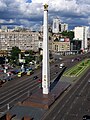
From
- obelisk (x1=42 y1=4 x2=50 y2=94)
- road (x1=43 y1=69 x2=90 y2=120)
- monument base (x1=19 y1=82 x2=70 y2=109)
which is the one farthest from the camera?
obelisk (x1=42 y1=4 x2=50 y2=94)

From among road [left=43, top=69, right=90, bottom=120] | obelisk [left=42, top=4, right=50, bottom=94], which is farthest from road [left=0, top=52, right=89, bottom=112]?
road [left=43, top=69, right=90, bottom=120]

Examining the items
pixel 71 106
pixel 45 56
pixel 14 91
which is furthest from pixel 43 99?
pixel 14 91

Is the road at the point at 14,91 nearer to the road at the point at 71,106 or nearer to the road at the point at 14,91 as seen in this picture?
the road at the point at 14,91

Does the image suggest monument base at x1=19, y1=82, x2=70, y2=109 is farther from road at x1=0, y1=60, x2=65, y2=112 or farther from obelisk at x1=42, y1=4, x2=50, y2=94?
road at x1=0, y1=60, x2=65, y2=112

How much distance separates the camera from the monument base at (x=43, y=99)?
57875 mm

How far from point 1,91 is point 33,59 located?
91.9 metres

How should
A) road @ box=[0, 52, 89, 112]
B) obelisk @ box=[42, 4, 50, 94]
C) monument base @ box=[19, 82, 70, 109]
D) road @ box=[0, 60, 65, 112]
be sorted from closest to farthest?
monument base @ box=[19, 82, 70, 109]
road @ box=[0, 52, 89, 112]
road @ box=[0, 60, 65, 112]
obelisk @ box=[42, 4, 50, 94]

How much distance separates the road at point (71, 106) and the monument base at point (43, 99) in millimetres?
1400

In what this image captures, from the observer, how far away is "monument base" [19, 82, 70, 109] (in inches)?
2279

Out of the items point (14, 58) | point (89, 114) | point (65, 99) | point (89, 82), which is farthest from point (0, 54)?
point (89, 114)

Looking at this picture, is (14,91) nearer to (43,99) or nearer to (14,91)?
(14,91)

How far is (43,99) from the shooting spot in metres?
62.7

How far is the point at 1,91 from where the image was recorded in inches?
2933

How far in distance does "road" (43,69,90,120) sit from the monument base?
1400 millimetres
